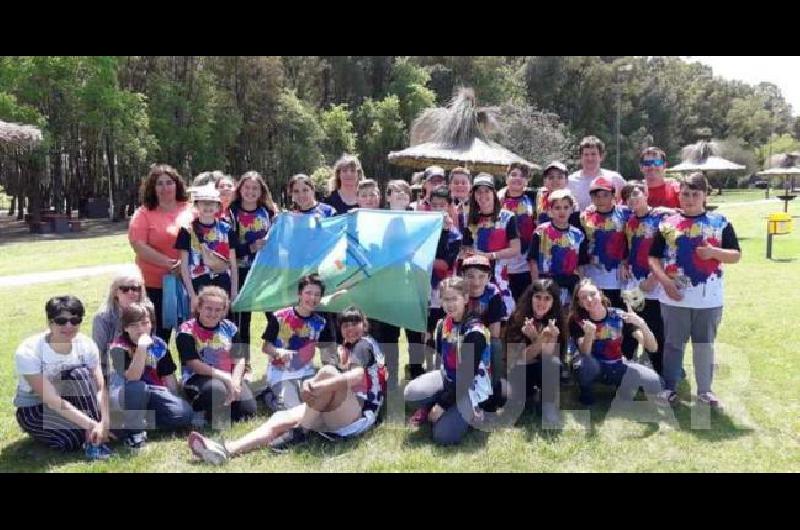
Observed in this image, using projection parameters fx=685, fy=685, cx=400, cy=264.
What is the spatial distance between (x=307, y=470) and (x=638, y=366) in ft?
9.71

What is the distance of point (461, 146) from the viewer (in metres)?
19.4

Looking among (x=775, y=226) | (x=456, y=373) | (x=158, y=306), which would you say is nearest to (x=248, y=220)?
(x=158, y=306)

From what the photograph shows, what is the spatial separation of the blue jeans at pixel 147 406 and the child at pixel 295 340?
725 mm

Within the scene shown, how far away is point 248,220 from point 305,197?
0.60 meters

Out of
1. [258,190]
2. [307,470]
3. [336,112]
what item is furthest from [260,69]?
[307,470]

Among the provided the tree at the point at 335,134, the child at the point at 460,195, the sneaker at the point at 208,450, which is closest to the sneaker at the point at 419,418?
the sneaker at the point at 208,450

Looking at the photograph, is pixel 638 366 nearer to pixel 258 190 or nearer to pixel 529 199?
pixel 529 199

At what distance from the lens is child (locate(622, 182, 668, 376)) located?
19.7 ft

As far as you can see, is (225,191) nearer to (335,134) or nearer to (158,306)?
(158,306)

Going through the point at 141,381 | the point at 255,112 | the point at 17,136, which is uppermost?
the point at 255,112

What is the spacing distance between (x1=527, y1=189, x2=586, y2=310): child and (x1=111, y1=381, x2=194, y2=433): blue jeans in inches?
125

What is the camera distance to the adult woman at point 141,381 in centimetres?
510

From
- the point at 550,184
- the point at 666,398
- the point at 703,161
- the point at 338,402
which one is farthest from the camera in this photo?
the point at 703,161

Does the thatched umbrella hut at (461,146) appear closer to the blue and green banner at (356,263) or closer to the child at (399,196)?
the child at (399,196)
